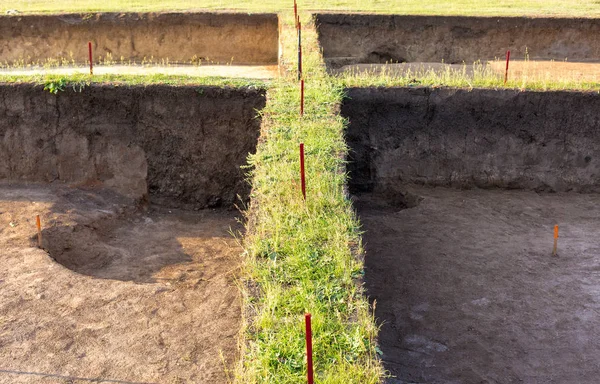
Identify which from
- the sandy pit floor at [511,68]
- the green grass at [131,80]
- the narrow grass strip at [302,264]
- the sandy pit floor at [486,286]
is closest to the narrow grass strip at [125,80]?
the green grass at [131,80]

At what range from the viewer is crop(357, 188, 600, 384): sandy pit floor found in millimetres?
5962

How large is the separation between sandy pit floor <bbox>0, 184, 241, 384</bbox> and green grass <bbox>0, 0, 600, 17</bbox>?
6564mm

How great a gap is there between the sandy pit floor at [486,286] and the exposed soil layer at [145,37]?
5.87m

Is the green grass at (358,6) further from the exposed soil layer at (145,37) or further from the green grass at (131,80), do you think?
the green grass at (131,80)

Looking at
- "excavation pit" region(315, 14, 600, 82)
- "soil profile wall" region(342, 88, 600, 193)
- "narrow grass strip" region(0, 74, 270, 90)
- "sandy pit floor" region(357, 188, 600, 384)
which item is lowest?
"sandy pit floor" region(357, 188, 600, 384)

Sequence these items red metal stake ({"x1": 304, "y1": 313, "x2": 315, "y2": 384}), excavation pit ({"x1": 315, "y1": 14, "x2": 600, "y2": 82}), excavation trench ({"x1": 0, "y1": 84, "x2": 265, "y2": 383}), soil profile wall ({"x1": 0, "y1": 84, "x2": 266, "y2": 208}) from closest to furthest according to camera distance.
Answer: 1. red metal stake ({"x1": 304, "y1": 313, "x2": 315, "y2": 384})
2. excavation trench ({"x1": 0, "y1": 84, "x2": 265, "y2": 383})
3. soil profile wall ({"x1": 0, "y1": 84, "x2": 266, "y2": 208})
4. excavation pit ({"x1": 315, "y1": 14, "x2": 600, "y2": 82})

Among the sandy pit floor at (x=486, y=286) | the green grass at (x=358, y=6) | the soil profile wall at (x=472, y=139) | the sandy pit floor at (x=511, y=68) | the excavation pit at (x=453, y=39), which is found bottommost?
the sandy pit floor at (x=486, y=286)

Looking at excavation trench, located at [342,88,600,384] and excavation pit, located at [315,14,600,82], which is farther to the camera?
excavation pit, located at [315,14,600,82]

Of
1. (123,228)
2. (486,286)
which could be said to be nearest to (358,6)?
(123,228)

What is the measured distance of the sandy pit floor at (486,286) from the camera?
5962 mm

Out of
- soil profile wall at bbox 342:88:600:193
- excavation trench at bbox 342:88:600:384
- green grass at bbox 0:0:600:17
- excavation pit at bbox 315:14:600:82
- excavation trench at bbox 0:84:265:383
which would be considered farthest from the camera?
green grass at bbox 0:0:600:17

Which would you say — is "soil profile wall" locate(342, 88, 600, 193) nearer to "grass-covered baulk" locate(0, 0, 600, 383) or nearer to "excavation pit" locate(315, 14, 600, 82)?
"grass-covered baulk" locate(0, 0, 600, 383)

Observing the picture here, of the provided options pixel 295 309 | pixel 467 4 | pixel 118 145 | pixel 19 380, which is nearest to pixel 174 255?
pixel 118 145

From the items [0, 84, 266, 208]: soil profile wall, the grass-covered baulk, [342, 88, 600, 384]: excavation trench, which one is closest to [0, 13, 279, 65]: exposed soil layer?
the grass-covered baulk
